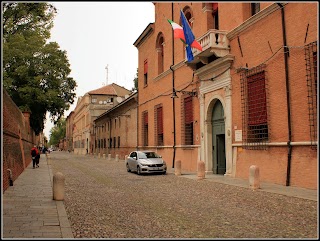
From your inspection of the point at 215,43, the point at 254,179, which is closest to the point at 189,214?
the point at 254,179

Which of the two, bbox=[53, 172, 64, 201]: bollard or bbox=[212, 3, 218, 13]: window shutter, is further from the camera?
bbox=[212, 3, 218, 13]: window shutter

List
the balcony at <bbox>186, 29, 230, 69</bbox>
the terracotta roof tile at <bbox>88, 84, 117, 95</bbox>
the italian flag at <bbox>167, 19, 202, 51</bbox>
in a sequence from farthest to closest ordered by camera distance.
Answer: the terracotta roof tile at <bbox>88, 84, 117, 95</bbox>
the balcony at <bbox>186, 29, 230, 69</bbox>
the italian flag at <bbox>167, 19, 202, 51</bbox>

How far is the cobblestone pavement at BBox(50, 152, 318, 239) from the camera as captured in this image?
637cm

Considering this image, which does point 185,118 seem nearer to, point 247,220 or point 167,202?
point 167,202

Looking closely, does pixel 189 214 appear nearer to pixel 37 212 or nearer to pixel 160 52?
pixel 37 212

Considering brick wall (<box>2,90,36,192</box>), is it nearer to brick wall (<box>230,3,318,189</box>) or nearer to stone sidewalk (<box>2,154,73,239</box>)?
stone sidewalk (<box>2,154,73,239</box>)

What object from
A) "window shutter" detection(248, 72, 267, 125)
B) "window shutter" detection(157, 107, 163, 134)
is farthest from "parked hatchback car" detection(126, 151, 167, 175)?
"window shutter" detection(157, 107, 163, 134)

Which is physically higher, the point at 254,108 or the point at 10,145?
the point at 254,108

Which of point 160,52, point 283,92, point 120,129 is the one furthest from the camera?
point 120,129

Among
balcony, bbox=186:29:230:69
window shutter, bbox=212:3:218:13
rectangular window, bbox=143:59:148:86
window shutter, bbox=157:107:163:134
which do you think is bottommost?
window shutter, bbox=157:107:163:134

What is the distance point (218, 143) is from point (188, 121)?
136 inches

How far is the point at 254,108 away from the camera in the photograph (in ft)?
49.4

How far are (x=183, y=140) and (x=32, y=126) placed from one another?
69.6 feet

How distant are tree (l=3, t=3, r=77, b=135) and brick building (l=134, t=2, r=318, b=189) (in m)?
11.9
